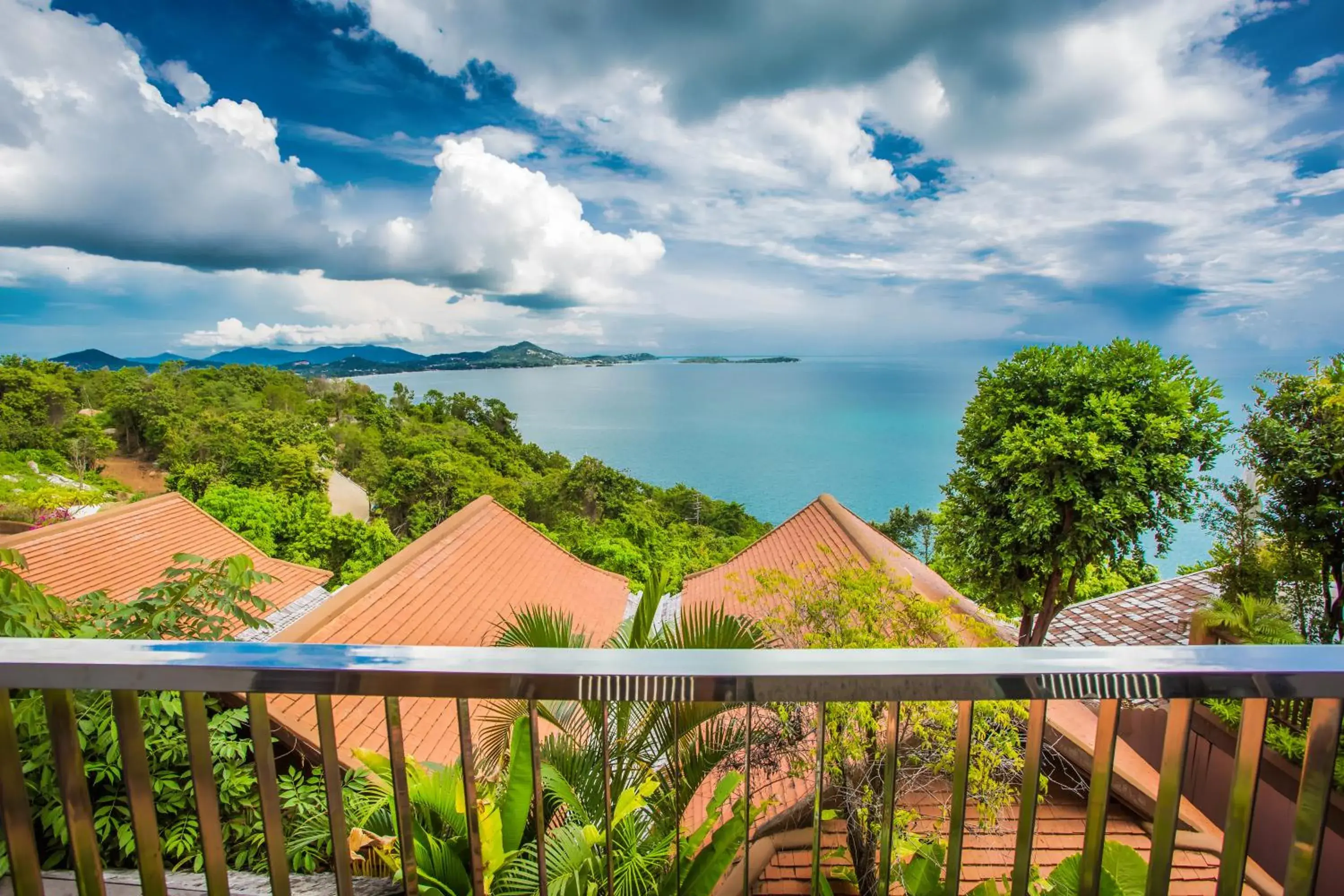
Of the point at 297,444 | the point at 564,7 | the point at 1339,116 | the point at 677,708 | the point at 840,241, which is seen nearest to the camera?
the point at 677,708

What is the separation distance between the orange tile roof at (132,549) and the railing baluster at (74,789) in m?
9.97

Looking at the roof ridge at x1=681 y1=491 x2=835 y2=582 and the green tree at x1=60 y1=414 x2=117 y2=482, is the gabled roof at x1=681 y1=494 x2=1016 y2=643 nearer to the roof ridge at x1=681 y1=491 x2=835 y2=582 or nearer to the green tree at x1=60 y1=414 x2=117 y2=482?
the roof ridge at x1=681 y1=491 x2=835 y2=582

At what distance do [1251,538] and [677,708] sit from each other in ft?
42.0

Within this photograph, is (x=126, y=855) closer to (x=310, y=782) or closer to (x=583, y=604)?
(x=310, y=782)

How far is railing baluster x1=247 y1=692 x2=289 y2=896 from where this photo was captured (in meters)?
1.14

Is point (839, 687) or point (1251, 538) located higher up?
point (839, 687)

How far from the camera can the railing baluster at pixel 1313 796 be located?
3.31ft

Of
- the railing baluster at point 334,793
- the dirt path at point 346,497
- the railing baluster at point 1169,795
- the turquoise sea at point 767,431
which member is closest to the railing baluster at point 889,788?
the railing baluster at point 1169,795

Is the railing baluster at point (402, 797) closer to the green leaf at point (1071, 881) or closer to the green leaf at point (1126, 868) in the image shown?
the green leaf at point (1071, 881)

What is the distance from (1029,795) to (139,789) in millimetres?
1605

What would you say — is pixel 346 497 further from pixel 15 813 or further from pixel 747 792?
pixel 747 792

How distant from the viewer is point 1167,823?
1.14 metres

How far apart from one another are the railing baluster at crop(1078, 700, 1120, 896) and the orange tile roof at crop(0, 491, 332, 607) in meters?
11.1

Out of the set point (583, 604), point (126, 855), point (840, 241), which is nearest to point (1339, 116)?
point (583, 604)
